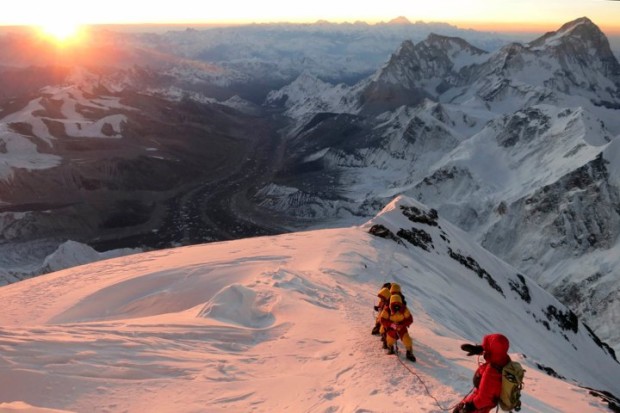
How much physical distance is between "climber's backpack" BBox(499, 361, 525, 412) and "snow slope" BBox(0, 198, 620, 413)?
1.91 meters

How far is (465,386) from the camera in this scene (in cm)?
1137

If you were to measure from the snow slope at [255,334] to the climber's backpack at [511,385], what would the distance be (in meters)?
1.91

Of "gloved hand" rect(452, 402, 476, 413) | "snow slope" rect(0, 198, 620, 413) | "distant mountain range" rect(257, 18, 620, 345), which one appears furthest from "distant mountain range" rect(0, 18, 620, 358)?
"gloved hand" rect(452, 402, 476, 413)

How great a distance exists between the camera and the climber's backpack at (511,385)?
8.49 meters

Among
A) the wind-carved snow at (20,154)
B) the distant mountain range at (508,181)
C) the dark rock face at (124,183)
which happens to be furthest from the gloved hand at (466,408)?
the wind-carved snow at (20,154)

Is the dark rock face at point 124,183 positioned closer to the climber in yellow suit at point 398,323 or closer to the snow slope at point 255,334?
the snow slope at point 255,334

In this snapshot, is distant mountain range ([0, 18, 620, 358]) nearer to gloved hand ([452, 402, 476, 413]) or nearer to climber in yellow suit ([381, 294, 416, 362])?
climber in yellow suit ([381, 294, 416, 362])

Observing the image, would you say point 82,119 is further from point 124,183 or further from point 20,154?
point 124,183

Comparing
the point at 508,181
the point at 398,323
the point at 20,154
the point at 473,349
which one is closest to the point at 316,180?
the point at 508,181

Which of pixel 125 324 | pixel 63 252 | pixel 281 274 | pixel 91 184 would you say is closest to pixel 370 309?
pixel 281 274

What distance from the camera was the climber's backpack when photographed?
8.49 m

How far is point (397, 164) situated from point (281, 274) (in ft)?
447

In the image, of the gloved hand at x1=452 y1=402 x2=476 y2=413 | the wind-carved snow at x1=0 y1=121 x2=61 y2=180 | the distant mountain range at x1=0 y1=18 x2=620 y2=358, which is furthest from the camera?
the wind-carved snow at x1=0 y1=121 x2=61 y2=180

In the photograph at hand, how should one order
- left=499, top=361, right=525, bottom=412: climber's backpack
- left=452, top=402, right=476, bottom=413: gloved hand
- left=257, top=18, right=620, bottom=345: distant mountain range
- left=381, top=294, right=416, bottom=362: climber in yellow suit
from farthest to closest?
left=257, top=18, right=620, bottom=345: distant mountain range, left=381, top=294, right=416, bottom=362: climber in yellow suit, left=452, top=402, right=476, bottom=413: gloved hand, left=499, top=361, right=525, bottom=412: climber's backpack
